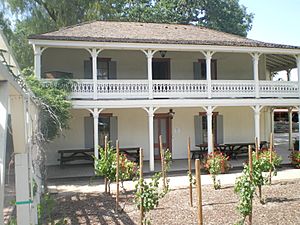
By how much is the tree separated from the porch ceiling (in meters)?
13.7

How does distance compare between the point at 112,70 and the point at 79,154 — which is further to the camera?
the point at 112,70

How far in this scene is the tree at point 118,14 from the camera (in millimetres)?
25688

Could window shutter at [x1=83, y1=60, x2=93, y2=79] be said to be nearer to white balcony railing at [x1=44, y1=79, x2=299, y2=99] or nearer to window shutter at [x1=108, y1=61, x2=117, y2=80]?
window shutter at [x1=108, y1=61, x2=117, y2=80]

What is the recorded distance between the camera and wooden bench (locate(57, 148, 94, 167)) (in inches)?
615

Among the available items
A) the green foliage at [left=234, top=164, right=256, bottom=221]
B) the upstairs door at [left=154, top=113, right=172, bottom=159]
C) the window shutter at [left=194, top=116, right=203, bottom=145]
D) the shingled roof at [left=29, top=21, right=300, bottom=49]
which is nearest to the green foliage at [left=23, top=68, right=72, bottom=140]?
the shingled roof at [left=29, top=21, right=300, bottom=49]

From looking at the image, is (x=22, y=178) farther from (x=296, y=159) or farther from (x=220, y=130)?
(x=220, y=130)

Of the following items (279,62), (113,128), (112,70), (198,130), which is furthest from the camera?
(279,62)

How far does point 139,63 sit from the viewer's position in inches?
721

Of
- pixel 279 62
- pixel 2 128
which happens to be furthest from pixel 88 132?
pixel 2 128

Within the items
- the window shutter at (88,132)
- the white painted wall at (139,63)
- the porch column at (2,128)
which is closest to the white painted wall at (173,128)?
the window shutter at (88,132)

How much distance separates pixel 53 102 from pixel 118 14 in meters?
21.3

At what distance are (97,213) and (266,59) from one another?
1584 cm

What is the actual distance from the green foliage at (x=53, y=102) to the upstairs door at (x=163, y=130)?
228 inches

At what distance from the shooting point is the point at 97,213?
8.39 metres
